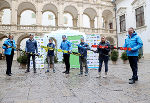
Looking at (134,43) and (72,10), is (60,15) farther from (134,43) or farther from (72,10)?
(134,43)

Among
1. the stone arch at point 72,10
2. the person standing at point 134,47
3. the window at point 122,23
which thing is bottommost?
the person standing at point 134,47

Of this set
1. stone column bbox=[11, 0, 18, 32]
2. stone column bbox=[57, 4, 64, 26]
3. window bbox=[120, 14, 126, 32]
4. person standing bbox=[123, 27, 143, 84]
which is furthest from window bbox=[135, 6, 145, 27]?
person standing bbox=[123, 27, 143, 84]

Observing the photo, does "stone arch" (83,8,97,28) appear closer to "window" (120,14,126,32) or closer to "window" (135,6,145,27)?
"window" (120,14,126,32)

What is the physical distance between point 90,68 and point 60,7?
15474 mm

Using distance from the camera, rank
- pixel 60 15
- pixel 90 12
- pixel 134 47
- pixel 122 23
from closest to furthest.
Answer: pixel 134 47 < pixel 60 15 < pixel 122 23 < pixel 90 12

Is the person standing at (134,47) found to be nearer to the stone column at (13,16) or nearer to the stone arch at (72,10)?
the stone column at (13,16)

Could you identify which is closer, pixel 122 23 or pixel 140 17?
pixel 140 17

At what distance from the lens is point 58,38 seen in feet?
41.7

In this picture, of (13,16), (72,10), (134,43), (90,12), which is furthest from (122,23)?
(134,43)

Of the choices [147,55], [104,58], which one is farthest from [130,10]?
[104,58]

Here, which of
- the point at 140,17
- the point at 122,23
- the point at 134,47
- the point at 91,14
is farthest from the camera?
the point at 91,14

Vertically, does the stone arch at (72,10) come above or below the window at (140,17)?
above

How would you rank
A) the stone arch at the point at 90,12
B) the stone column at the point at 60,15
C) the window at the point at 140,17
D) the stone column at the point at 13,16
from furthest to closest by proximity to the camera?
the stone arch at the point at 90,12, the stone column at the point at 60,15, the window at the point at 140,17, the stone column at the point at 13,16

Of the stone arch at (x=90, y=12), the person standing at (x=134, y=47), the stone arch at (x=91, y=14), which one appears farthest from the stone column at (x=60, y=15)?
the person standing at (x=134, y=47)
